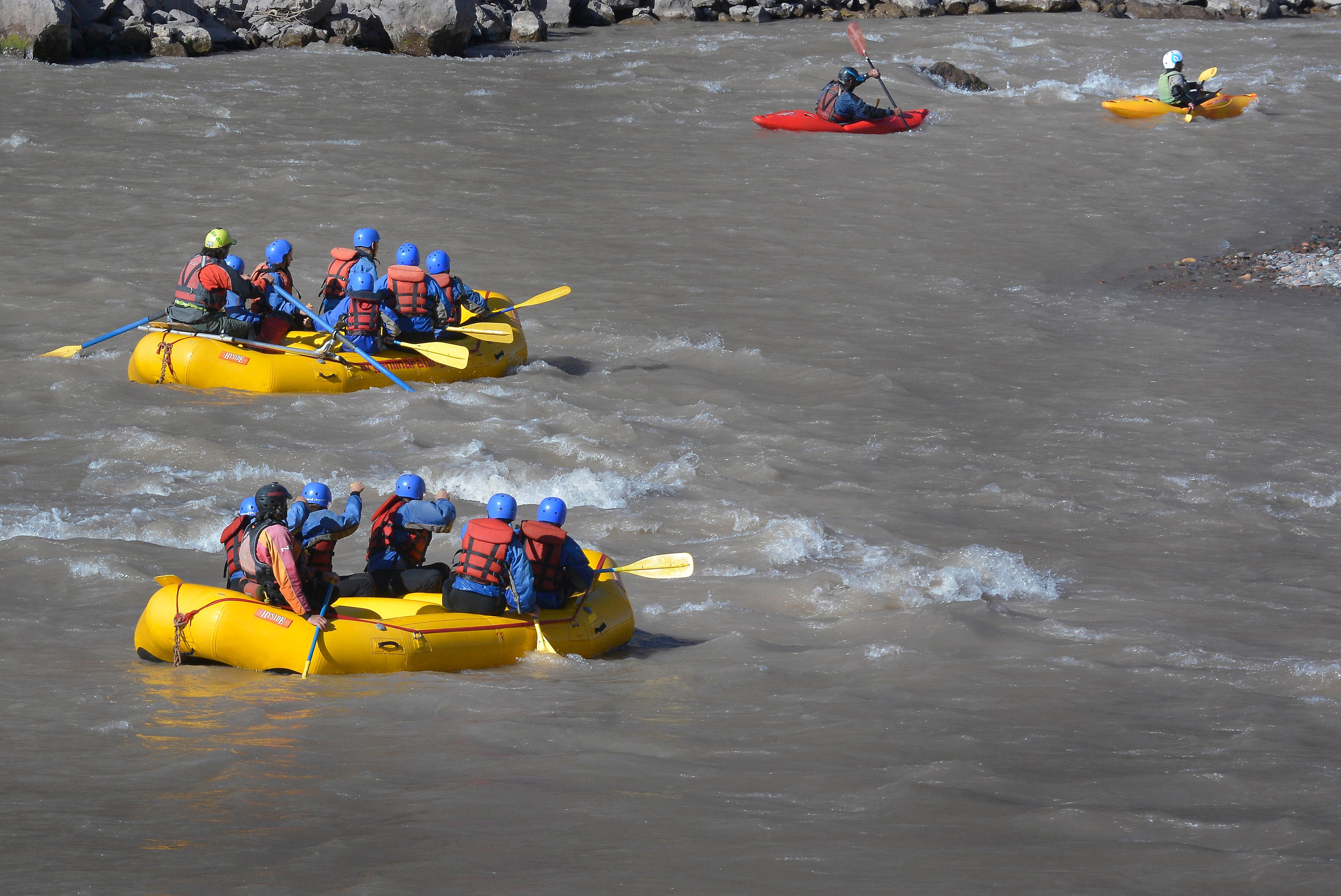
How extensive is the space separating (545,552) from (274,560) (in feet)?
4.43

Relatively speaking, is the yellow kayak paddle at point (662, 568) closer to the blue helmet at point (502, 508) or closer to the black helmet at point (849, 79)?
the blue helmet at point (502, 508)

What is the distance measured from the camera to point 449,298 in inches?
461

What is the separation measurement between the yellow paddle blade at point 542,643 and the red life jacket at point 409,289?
5085mm

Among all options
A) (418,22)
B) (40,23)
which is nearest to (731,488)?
(40,23)

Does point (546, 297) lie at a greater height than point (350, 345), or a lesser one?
greater

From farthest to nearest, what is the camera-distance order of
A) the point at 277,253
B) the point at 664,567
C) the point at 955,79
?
1. the point at 955,79
2. the point at 277,253
3. the point at 664,567

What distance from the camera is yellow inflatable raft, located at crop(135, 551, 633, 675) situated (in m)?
6.40

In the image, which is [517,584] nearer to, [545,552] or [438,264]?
[545,552]

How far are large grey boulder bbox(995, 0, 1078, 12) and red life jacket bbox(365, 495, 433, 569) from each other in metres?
26.0

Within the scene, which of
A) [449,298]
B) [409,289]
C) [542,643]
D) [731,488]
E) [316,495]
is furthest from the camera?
[449,298]

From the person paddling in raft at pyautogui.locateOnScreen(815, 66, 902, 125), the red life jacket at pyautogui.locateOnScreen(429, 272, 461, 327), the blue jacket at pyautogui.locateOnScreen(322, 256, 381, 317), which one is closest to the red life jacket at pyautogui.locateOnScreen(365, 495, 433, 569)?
the blue jacket at pyautogui.locateOnScreen(322, 256, 381, 317)

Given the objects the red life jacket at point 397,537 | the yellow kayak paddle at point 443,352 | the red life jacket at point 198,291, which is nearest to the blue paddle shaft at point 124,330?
the red life jacket at point 198,291

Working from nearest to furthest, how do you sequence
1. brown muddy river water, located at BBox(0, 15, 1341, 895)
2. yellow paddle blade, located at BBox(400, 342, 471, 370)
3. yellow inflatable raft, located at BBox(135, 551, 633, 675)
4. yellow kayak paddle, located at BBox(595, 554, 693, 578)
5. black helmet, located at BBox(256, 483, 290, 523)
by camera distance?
brown muddy river water, located at BBox(0, 15, 1341, 895) → yellow inflatable raft, located at BBox(135, 551, 633, 675) → black helmet, located at BBox(256, 483, 290, 523) → yellow kayak paddle, located at BBox(595, 554, 693, 578) → yellow paddle blade, located at BBox(400, 342, 471, 370)

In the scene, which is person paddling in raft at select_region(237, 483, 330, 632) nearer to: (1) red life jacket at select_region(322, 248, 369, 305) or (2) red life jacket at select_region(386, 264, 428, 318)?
(2) red life jacket at select_region(386, 264, 428, 318)
